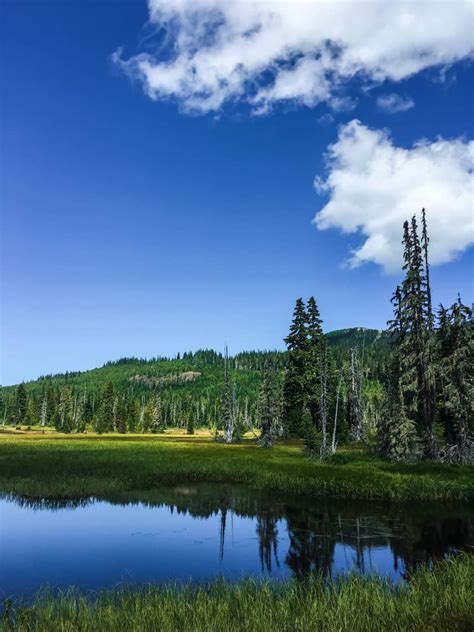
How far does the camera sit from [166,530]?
71.2 feet

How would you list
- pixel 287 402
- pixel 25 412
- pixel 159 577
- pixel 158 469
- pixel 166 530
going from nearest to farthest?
pixel 159 577, pixel 166 530, pixel 158 469, pixel 287 402, pixel 25 412

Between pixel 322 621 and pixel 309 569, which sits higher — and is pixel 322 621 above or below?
above

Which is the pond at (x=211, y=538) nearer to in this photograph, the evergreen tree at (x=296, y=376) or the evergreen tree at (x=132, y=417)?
the evergreen tree at (x=296, y=376)

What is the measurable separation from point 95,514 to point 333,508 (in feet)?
38.4

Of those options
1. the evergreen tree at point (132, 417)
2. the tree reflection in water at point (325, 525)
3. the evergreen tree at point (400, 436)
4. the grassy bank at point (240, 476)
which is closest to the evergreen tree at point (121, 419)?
the evergreen tree at point (132, 417)

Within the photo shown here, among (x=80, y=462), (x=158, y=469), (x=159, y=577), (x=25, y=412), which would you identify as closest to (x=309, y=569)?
(x=159, y=577)

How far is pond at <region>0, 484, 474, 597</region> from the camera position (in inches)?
626

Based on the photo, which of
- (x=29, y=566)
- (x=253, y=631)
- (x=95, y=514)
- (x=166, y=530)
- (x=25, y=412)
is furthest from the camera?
(x=25, y=412)

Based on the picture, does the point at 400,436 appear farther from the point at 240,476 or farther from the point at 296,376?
the point at 296,376

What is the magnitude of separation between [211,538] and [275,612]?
10830 millimetres

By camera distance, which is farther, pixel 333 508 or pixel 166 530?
A: pixel 333 508

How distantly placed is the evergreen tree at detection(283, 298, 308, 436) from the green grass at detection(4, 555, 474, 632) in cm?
5311

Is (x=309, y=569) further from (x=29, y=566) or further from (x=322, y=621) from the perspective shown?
(x=29, y=566)

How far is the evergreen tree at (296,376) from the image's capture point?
65.9m
